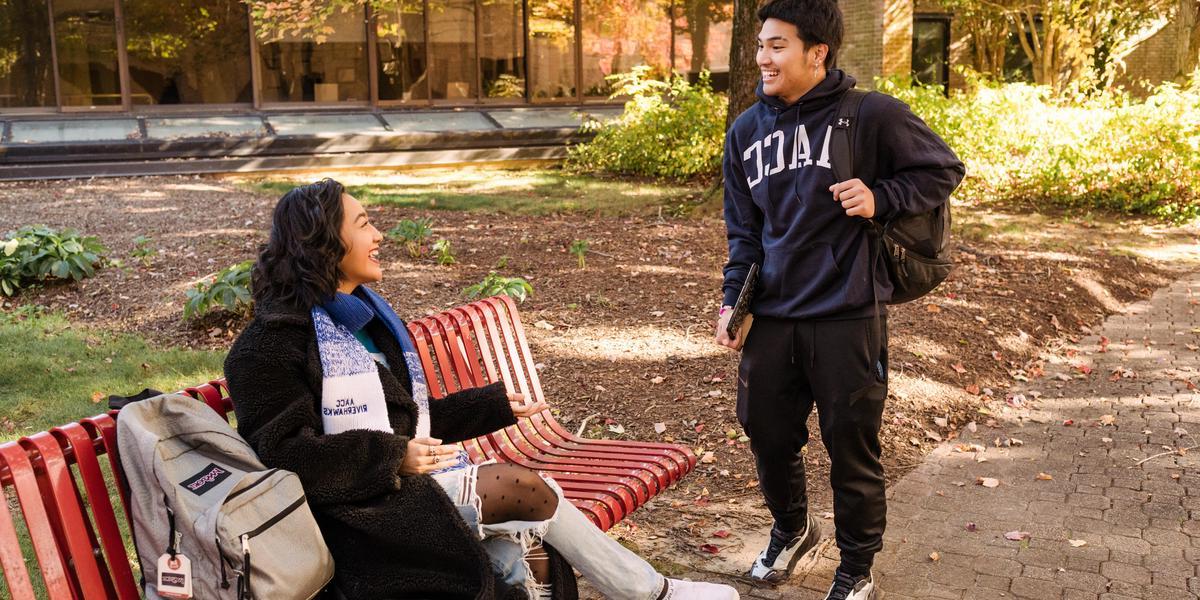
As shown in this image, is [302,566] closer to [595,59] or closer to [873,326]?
[873,326]

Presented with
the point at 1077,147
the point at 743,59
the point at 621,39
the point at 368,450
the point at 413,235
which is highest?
the point at 621,39

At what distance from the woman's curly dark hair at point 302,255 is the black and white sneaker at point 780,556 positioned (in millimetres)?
1858

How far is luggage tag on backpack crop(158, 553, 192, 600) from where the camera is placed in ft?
8.37

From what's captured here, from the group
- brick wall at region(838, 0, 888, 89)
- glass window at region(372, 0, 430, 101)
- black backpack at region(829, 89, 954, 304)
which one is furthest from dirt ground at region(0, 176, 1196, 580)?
brick wall at region(838, 0, 888, 89)

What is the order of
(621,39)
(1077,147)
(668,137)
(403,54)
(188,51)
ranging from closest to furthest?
(1077,147) < (668,137) < (188,51) < (403,54) < (621,39)

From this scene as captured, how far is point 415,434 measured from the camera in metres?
3.14

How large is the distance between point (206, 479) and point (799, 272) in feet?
5.98

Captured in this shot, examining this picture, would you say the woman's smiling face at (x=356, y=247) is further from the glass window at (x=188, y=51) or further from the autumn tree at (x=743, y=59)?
the glass window at (x=188, y=51)

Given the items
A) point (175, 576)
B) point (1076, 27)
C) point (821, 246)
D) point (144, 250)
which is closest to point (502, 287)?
point (144, 250)

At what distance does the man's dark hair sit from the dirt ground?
203 centimetres

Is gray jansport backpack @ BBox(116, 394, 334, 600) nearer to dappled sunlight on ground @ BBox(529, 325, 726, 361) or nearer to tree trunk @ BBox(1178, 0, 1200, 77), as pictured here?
dappled sunlight on ground @ BBox(529, 325, 726, 361)

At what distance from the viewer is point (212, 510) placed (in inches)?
99.5

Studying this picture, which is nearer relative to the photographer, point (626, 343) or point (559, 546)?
point (559, 546)

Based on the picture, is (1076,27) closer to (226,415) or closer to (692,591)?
(692,591)
